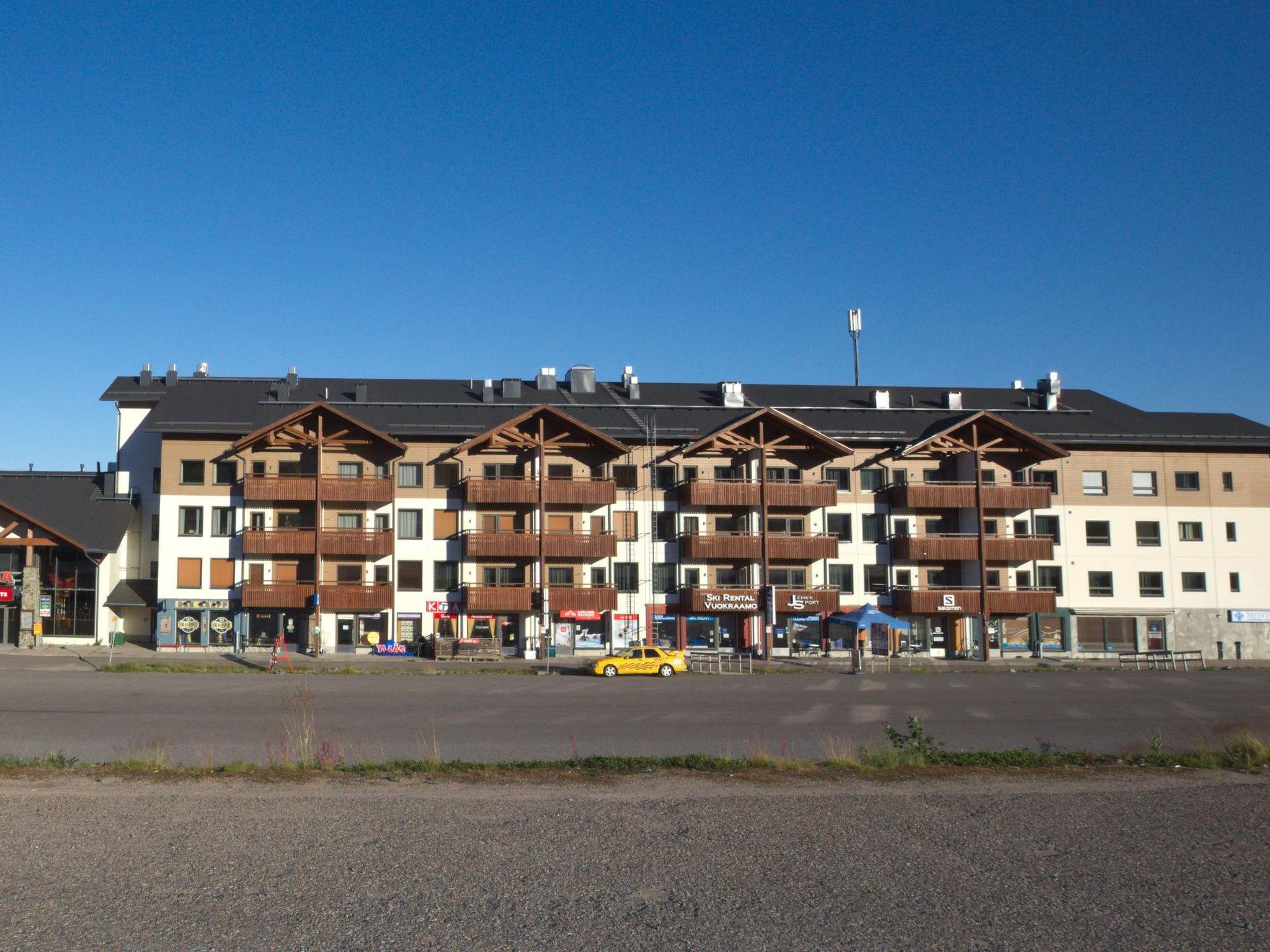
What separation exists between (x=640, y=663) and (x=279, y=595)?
65.8 feet

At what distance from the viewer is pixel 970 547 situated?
178 feet

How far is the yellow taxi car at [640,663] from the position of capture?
40.5 m

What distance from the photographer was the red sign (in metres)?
52.0

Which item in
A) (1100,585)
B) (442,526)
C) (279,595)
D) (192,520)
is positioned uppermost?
(192,520)

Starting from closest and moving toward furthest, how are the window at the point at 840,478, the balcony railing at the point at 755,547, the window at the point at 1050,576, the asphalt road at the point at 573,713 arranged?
the asphalt road at the point at 573,713
the balcony railing at the point at 755,547
the window at the point at 1050,576
the window at the point at 840,478

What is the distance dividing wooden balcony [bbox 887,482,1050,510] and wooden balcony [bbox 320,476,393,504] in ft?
86.5

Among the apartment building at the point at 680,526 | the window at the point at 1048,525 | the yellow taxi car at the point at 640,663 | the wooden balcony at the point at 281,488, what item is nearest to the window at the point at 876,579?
the apartment building at the point at 680,526

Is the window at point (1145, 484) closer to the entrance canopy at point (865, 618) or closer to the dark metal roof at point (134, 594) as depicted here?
the entrance canopy at point (865, 618)

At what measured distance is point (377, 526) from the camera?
5288 centimetres

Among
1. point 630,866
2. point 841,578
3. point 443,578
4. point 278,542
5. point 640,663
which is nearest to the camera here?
point 630,866

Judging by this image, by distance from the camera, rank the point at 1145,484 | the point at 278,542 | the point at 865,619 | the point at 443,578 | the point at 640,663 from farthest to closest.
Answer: the point at 1145,484 → the point at 443,578 → the point at 278,542 → the point at 865,619 → the point at 640,663

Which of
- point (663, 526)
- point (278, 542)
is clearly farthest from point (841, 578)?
point (278, 542)

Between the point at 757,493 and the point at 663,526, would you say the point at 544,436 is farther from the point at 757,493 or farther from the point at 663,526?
the point at 757,493

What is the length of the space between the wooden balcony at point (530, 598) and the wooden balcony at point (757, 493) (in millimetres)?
6637
